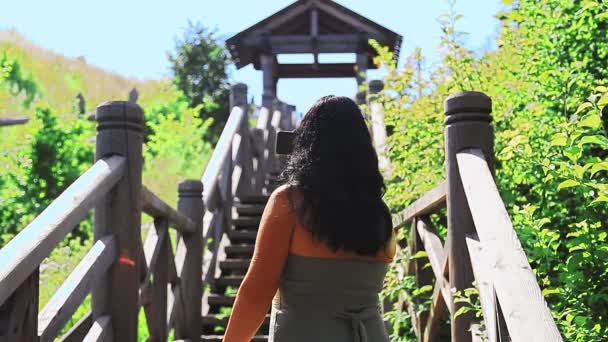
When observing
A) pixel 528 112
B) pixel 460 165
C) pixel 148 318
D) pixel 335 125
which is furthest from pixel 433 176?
pixel 335 125

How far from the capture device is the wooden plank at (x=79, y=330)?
330 cm

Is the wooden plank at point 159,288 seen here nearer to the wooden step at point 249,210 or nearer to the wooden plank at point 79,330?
the wooden plank at point 79,330

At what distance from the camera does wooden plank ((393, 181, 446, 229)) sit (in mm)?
3873

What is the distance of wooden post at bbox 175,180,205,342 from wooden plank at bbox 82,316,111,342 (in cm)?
174

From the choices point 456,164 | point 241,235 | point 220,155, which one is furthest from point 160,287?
point 241,235

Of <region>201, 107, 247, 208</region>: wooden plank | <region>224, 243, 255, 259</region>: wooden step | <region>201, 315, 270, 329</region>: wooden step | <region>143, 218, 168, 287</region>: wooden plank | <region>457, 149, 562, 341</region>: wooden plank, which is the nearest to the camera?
<region>457, 149, 562, 341</region>: wooden plank

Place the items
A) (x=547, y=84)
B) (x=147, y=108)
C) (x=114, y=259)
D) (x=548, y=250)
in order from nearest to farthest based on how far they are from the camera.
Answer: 1. (x=548, y=250)
2. (x=114, y=259)
3. (x=547, y=84)
4. (x=147, y=108)

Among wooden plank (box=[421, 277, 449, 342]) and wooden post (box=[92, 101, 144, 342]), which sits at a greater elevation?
wooden post (box=[92, 101, 144, 342])

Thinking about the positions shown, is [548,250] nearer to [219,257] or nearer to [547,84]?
[547,84]

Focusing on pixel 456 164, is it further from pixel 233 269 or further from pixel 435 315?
pixel 233 269

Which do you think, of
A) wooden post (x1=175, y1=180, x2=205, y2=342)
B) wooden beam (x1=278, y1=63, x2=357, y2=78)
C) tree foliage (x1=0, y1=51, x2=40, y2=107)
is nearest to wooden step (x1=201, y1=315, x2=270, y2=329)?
wooden post (x1=175, y1=180, x2=205, y2=342)

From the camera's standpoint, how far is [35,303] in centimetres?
261

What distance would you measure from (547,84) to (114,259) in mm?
2487

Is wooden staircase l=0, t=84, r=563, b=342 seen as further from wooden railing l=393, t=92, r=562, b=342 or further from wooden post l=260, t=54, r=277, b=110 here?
wooden post l=260, t=54, r=277, b=110
